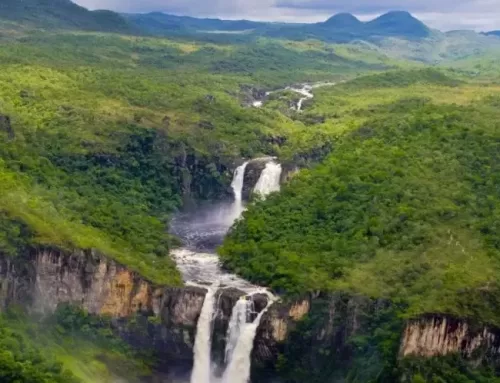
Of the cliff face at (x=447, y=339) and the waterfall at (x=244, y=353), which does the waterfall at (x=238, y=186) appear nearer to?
the waterfall at (x=244, y=353)

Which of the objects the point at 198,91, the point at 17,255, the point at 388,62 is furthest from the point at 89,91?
the point at 388,62

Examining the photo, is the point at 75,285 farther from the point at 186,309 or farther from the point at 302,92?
the point at 302,92

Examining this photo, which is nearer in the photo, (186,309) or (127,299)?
(186,309)

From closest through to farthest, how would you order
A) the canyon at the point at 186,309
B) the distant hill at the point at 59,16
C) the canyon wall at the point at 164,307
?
the canyon wall at the point at 164,307, the canyon at the point at 186,309, the distant hill at the point at 59,16

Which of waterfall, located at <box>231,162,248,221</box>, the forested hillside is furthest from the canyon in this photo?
waterfall, located at <box>231,162,248,221</box>

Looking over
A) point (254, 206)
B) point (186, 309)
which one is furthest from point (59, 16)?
point (186, 309)

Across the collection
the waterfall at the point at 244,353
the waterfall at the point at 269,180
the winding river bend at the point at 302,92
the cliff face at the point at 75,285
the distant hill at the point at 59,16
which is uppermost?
the distant hill at the point at 59,16

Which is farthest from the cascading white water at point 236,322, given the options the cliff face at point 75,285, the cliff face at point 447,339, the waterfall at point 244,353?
the cliff face at point 447,339

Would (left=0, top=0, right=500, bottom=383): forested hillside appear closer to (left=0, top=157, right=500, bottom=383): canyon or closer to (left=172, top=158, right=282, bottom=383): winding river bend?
(left=0, top=157, right=500, bottom=383): canyon

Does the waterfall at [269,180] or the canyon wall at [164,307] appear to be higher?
the waterfall at [269,180]
